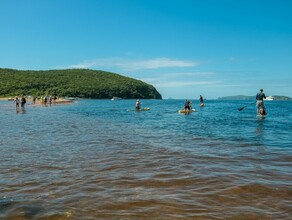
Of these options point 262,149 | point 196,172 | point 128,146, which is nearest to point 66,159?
point 128,146

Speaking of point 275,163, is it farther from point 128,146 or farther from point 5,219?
point 5,219

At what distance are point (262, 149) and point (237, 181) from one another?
6.54 metres

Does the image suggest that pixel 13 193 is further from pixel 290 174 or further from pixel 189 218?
pixel 290 174

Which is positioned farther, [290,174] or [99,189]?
[290,174]

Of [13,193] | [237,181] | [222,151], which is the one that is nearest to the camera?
[13,193]

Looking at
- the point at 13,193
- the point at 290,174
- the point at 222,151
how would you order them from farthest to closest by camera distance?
the point at 222,151
the point at 290,174
the point at 13,193

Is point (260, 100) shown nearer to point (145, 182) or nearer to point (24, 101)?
point (145, 182)

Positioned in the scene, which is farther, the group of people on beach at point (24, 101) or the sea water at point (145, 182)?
the group of people on beach at point (24, 101)

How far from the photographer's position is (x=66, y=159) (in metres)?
12.8

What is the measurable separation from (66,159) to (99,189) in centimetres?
444

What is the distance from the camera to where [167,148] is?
1558cm

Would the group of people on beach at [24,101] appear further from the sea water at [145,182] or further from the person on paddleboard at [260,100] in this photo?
the sea water at [145,182]

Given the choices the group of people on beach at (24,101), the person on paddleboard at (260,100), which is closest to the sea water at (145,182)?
the person on paddleboard at (260,100)

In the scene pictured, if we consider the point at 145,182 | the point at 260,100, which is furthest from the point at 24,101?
the point at 145,182
